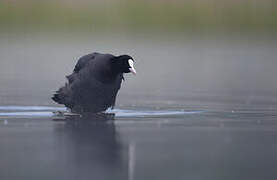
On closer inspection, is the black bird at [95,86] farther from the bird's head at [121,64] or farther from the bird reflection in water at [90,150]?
the bird reflection in water at [90,150]

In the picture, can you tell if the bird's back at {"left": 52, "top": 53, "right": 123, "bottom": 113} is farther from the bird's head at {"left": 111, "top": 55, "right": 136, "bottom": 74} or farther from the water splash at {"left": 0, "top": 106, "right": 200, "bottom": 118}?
the water splash at {"left": 0, "top": 106, "right": 200, "bottom": 118}

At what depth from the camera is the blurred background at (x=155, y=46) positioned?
16.2m

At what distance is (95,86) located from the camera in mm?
12594

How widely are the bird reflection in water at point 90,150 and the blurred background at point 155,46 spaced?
251 centimetres

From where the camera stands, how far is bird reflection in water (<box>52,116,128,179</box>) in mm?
8539

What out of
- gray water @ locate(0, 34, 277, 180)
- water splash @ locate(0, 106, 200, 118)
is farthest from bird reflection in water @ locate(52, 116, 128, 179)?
water splash @ locate(0, 106, 200, 118)

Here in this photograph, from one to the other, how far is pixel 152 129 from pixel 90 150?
71.1 inches

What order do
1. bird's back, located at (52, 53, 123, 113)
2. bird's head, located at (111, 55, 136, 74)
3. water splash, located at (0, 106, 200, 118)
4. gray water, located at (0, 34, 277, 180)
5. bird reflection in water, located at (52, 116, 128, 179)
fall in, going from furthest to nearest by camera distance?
bird's head, located at (111, 55, 136, 74) → bird's back, located at (52, 53, 123, 113) → water splash, located at (0, 106, 200, 118) → gray water, located at (0, 34, 277, 180) → bird reflection in water, located at (52, 116, 128, 179)

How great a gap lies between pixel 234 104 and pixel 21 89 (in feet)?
12.3

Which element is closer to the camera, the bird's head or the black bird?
the black bird

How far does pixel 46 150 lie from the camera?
379 inches

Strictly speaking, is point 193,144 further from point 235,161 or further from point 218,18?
point 218,18

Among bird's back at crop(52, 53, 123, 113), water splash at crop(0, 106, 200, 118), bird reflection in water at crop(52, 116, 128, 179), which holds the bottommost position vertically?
bird reflection in water at crop(52, 116, 128, 179)

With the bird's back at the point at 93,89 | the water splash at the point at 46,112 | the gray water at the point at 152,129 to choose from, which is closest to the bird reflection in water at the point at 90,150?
the gray water at the point at 152,129
